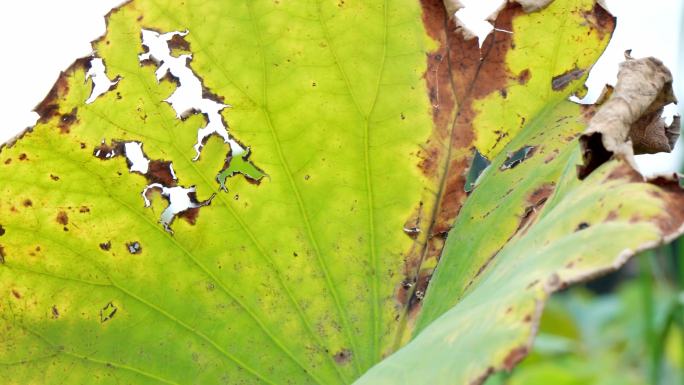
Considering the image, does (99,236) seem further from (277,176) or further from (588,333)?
(588,333)

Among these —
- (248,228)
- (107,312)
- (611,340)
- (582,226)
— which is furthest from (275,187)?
(611,340)

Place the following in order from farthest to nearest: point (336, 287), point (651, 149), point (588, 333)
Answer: point (588, 333), point (336, 287), point (651, 149)

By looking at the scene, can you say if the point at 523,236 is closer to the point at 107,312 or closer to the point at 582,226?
the point at 582,226

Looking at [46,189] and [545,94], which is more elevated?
[46,189]

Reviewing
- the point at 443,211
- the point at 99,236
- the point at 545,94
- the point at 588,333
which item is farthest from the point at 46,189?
the point at 588,333

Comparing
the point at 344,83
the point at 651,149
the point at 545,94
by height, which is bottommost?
the point at 651,149

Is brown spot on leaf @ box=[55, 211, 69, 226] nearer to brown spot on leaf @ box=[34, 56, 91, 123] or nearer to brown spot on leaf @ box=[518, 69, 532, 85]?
brown spot on leaf @ box=[34, 56, 91, 123]

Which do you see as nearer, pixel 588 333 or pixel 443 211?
pixel 443 211
